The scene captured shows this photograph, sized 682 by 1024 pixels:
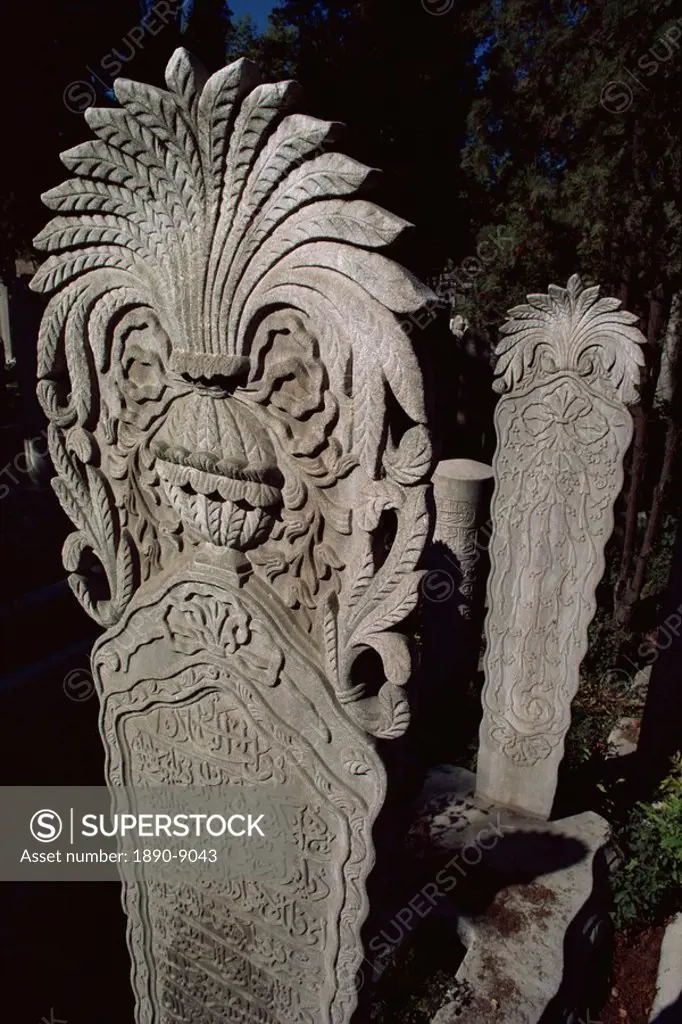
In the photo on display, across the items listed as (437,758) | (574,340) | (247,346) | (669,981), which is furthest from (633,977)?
(247,346)

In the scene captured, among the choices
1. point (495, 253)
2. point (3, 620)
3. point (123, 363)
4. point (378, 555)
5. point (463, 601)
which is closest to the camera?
point (378, 555)

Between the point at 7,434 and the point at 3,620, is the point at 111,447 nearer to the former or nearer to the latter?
the point at 3,620

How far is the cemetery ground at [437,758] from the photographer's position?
115 inches

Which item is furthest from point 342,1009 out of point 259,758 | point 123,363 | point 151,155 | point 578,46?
point 578,46

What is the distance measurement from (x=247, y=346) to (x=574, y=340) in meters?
A: 1.97

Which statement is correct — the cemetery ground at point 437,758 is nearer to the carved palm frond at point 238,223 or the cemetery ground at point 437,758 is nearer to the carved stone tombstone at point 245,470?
the carved stone tombstone at point 245,470

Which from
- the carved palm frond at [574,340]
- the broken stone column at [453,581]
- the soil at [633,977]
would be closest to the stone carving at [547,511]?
the carved palm frond at [574,340]

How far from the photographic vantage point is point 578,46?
734 centimetres

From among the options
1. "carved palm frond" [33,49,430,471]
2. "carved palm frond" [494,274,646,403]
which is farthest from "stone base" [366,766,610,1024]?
"carved palm frond" [33,49,430,471]

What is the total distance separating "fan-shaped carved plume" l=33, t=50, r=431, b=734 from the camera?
1.34 m

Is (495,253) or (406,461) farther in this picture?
(495,253)

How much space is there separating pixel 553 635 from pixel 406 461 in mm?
2211

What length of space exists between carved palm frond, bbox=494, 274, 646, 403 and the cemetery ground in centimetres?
160

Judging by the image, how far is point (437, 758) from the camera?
4.34 m
